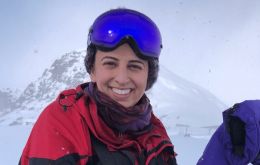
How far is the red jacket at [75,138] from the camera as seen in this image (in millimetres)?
1556

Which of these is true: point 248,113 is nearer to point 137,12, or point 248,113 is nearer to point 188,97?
point 137,12

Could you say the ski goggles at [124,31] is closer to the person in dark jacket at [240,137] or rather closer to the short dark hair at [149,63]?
the short dark hair at [149,63]

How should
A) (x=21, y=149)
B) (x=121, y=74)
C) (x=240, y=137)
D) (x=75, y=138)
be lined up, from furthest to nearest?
(x=21, y=149)
(x=240, y=137)
(x=121, y=74)
(x=75, y=138)

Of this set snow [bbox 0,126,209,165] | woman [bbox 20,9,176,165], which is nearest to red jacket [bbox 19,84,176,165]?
woman [bbox 20,9,176,165]

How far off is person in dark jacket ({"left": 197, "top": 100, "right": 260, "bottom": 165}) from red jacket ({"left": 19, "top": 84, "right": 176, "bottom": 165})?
376mm

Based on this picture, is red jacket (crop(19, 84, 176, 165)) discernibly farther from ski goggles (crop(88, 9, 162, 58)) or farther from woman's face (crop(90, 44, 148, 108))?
ski goggles (crop(88, 9, 162, 58))

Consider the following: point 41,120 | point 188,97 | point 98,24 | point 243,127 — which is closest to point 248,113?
point 243,127

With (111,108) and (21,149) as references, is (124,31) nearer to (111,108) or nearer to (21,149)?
(111,108)

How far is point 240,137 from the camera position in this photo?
192 cm

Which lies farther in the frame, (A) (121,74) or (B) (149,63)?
(B) (149,63)

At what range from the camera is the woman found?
1.62 metres

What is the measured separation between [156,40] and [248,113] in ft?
2.36

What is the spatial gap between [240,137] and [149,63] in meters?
0.71

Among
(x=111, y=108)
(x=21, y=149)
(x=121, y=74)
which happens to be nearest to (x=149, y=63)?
(x=121, y=74)
